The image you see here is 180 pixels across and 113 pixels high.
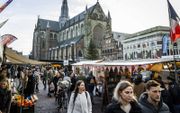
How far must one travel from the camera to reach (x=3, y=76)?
19.8 ft

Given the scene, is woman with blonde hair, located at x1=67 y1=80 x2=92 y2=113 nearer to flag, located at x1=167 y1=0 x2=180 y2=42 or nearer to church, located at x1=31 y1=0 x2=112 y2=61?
flag, located at x1=167 y1=0 x2=180 y2=42

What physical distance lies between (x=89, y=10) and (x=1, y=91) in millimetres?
66439

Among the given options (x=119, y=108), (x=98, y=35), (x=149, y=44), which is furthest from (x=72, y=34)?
(x=119, y=108)

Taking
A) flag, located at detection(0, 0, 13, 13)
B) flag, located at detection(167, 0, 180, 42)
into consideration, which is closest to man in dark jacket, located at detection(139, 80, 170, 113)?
flag, located at detection(0, 0, 13, 13)

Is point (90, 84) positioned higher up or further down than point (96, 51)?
further down

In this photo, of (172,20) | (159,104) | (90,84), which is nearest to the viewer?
(159,104)

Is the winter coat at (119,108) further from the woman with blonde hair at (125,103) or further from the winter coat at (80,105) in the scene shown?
the winter coat at (80,105)

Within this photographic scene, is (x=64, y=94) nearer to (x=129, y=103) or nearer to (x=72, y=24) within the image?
(x=129, y=103)

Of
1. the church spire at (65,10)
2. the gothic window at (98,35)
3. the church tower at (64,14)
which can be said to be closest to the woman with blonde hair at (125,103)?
the gothic window at (98,35)

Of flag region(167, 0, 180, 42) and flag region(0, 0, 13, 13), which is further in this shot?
flag region(167, 0, 180, 42)

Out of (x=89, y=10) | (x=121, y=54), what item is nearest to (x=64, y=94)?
(x=121, y=54)

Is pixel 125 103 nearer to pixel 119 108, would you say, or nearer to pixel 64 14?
pixel 119 108

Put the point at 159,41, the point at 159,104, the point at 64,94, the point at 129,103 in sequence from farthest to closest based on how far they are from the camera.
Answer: the point at 159,41
the point at 64,94
the point at 159,104
the point at 129,103

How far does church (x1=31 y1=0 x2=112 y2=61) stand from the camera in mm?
66125
